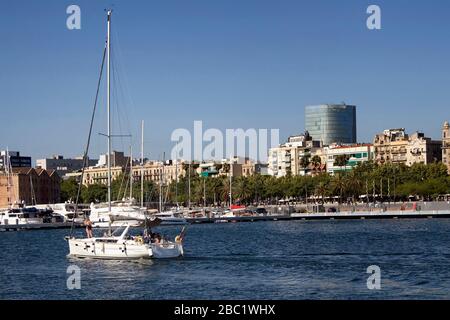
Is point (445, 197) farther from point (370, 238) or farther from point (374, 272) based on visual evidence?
point (374, 272)

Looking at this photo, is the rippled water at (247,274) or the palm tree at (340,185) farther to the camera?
the palm tree at (340,185)

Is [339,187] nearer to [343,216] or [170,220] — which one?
[343,216]

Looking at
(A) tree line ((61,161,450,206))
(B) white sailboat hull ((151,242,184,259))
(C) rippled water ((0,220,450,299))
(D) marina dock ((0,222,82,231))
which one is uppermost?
(A) tree line ((61,161,450,206))

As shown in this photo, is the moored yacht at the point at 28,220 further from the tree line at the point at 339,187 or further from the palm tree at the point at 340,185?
the palm tree at the point at 340,185

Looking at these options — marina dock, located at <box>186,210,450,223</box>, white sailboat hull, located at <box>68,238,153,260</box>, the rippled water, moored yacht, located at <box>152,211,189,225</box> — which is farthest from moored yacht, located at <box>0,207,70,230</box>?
white sailboat hull, located at <box>68,238,153,260</box>

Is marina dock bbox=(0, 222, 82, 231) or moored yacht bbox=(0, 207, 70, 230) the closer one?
marina dock bbox=(0, 222, 82, 231)

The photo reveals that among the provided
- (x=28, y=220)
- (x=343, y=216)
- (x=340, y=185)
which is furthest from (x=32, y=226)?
(x=340, y=185)

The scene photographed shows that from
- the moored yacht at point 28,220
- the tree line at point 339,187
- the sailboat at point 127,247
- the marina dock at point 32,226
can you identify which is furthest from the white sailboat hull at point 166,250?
the tree line at point 339,187

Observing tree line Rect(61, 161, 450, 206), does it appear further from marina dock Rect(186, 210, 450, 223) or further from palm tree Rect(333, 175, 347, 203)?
marina dock Rect(186, 210, 450, 223)

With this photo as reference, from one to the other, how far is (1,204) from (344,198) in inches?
2864

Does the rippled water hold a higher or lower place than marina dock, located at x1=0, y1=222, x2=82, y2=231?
higher

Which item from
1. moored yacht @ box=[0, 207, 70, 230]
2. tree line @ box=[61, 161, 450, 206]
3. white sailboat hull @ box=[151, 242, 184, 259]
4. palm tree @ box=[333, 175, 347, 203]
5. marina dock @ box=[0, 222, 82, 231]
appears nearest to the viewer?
white sailboat hull @ box=[151, 242, 184, 259]
